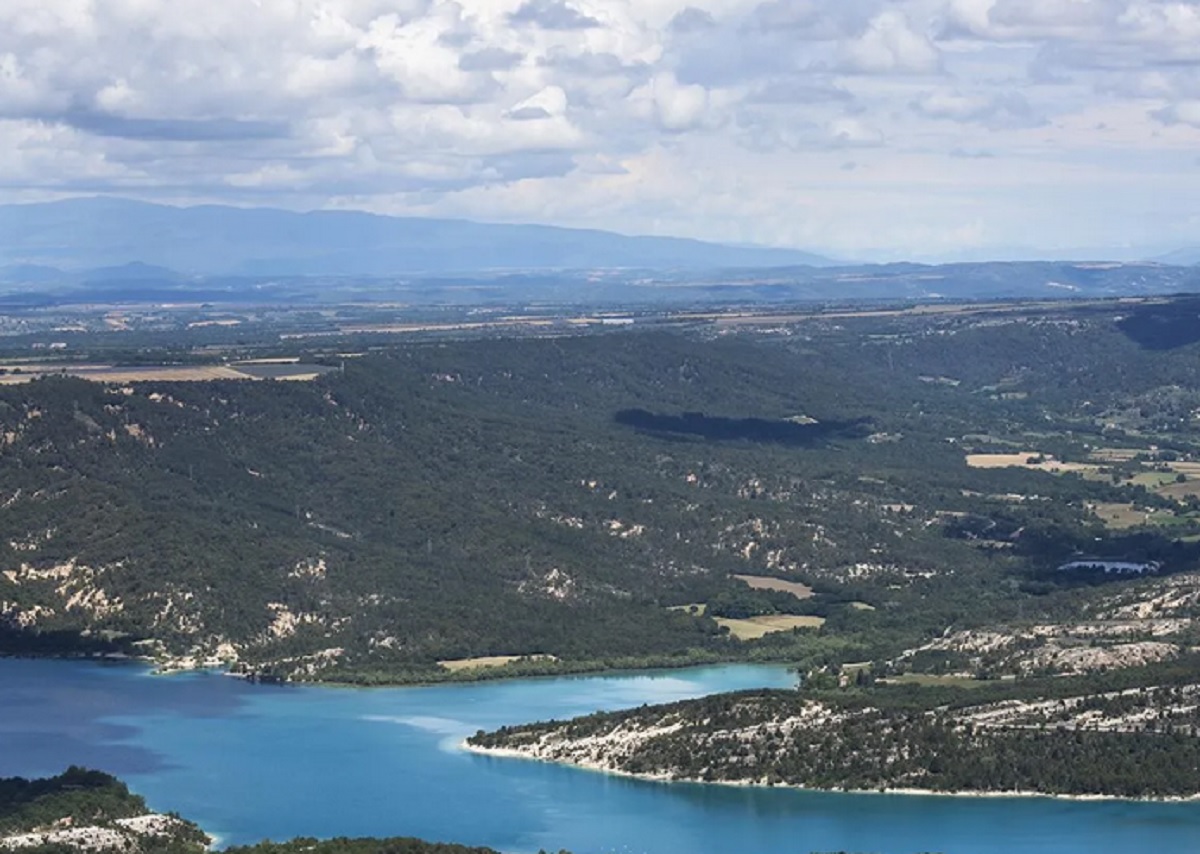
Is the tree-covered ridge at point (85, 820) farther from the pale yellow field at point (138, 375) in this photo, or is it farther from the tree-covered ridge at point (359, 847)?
the pale yellow field at point (138, 375)

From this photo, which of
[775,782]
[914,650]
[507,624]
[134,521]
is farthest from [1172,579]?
[134,521]

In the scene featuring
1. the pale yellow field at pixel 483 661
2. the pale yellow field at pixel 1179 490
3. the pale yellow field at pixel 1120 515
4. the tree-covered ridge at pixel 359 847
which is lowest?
the pale yellow field at pixel 483 661

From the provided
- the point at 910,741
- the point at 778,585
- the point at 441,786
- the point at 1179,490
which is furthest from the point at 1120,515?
the point at 441,786

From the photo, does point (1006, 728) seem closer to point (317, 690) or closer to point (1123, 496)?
point (317, 690)

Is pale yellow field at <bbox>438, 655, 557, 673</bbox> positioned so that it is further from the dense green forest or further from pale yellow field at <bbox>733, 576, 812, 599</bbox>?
pale yellow field at <bbox>733, 576, 812, 599</bbox>

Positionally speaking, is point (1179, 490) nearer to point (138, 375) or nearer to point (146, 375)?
point (146, 375)

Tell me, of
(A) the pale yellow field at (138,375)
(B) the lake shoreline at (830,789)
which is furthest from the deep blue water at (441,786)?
(A) the pale yellow field at (138,375)
